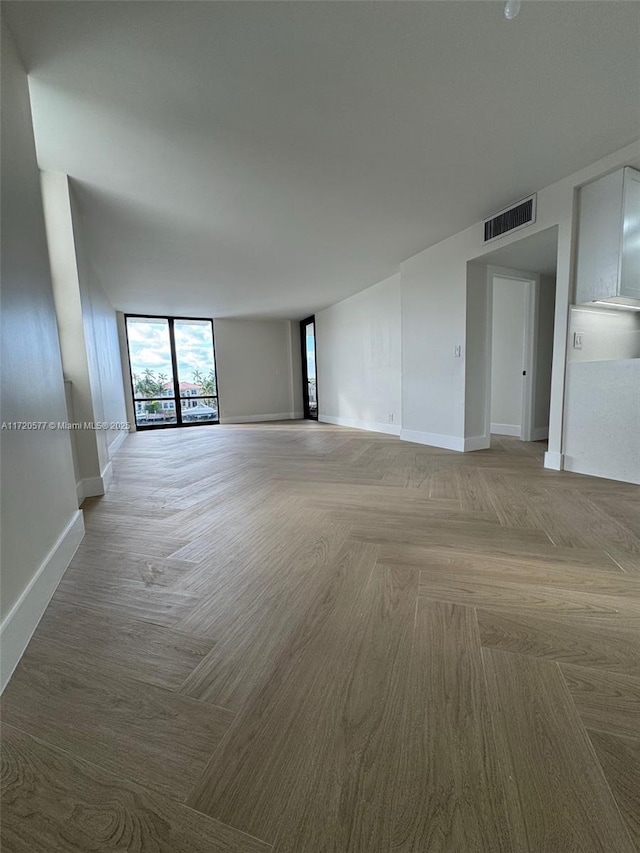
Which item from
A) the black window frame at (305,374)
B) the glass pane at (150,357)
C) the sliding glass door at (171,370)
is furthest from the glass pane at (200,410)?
the black window frame at (305,374)

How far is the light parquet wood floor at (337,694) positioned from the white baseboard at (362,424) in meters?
3.35

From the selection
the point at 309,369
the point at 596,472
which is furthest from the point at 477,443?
the point at 309,369

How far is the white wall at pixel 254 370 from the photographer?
7699mm

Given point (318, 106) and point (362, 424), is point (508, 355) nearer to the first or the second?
point (362, 424)

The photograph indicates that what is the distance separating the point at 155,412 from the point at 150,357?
1.14m

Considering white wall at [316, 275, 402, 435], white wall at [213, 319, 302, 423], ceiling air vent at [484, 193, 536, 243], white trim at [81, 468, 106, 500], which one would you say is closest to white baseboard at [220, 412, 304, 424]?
white wall at [213, 319, 302, 423]

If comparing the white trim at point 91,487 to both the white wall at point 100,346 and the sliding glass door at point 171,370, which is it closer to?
the white wall at point 100,346

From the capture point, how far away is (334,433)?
5.60 m

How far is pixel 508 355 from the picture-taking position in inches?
185

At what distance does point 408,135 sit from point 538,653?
2.63 meters

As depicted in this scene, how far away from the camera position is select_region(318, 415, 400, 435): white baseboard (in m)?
5.24

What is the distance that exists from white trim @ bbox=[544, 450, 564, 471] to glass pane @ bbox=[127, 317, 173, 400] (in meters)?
6.81

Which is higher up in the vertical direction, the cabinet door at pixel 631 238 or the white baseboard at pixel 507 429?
the cabinet door at pixel 631 238

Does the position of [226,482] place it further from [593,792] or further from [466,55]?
[466,55]
